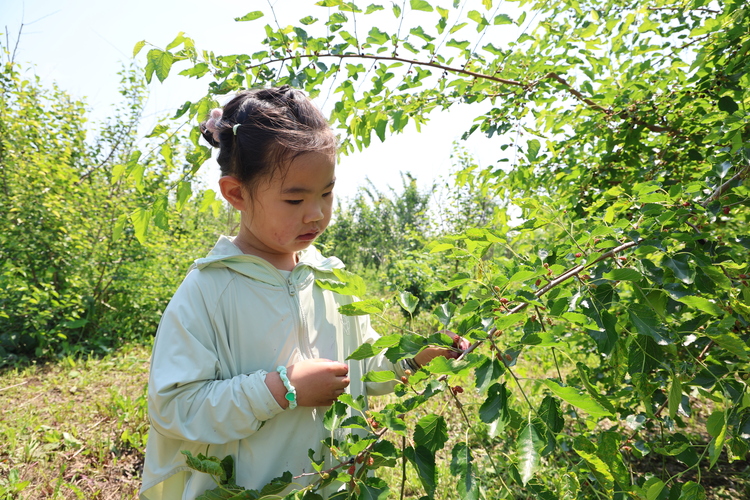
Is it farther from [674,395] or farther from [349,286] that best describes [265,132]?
[674,395]

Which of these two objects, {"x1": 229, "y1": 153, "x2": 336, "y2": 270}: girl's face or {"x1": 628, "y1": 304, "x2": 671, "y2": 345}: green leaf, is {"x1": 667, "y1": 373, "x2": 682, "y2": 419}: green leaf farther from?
{"x1": 229, "y1": 153, "x2": 336, "y2": 270}: girl's face

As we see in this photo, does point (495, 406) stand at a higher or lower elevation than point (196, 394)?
higher

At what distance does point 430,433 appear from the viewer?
2.33ft

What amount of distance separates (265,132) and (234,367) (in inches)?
24.5

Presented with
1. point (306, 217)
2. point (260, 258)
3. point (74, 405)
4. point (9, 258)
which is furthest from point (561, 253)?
point (9, 258)

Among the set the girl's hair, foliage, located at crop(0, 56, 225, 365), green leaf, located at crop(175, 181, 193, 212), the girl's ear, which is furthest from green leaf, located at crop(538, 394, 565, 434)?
foliage, located at crop(0, 56, 225, 365)

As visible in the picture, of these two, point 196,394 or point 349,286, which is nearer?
point 349,286

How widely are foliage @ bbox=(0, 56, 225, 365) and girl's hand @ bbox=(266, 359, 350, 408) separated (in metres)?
3.01

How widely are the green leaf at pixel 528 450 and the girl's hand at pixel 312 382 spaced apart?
0.49m

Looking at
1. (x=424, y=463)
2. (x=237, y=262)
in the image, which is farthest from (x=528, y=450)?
(x=237, y=262)

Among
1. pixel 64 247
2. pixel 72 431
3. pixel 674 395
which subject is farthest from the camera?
pixel 64 247

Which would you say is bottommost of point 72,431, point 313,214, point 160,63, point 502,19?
point 72,431

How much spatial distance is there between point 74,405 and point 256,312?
304 centimetres

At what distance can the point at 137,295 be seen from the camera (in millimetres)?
5047
